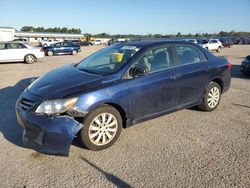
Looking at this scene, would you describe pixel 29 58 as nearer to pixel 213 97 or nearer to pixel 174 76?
pixel 213 97

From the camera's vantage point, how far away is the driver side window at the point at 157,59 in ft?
13.9

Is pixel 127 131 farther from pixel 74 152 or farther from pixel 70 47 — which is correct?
pixel 70 47

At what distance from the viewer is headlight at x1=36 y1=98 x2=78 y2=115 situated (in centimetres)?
341

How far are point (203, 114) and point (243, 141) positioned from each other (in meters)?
1.36

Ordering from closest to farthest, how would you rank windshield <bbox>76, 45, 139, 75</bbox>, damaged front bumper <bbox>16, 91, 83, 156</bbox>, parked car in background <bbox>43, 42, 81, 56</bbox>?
damaged front bumper <bbox>16, 91, 83, 156</bbox> → windshield <bbox>76, 45, 139, 75</bbox> → parked car in background <bbox>43, 42, 81, 56</bbox>

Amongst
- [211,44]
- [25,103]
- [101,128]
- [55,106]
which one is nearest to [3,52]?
[25,103]

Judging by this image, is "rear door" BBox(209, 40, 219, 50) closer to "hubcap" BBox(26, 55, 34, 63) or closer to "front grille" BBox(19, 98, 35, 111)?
"hubcap" BBox(26, 55, 34, 63)

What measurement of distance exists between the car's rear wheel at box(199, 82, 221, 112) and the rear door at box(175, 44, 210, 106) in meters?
0.19

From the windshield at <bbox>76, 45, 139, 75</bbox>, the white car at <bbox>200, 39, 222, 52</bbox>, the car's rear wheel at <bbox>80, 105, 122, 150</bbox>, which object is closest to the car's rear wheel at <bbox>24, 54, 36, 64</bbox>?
the windshield at <bbox>76, 45, 139, 75</bbox>

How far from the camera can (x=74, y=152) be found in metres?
3.74

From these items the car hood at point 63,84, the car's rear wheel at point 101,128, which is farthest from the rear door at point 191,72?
the car hood at point 63,84

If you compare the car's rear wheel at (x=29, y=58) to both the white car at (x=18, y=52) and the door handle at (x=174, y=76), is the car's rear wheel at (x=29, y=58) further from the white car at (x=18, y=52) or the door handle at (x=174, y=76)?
the door handle at (x=174, y=76)

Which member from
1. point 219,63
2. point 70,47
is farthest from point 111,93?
point 70,47

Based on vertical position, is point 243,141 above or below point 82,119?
below
